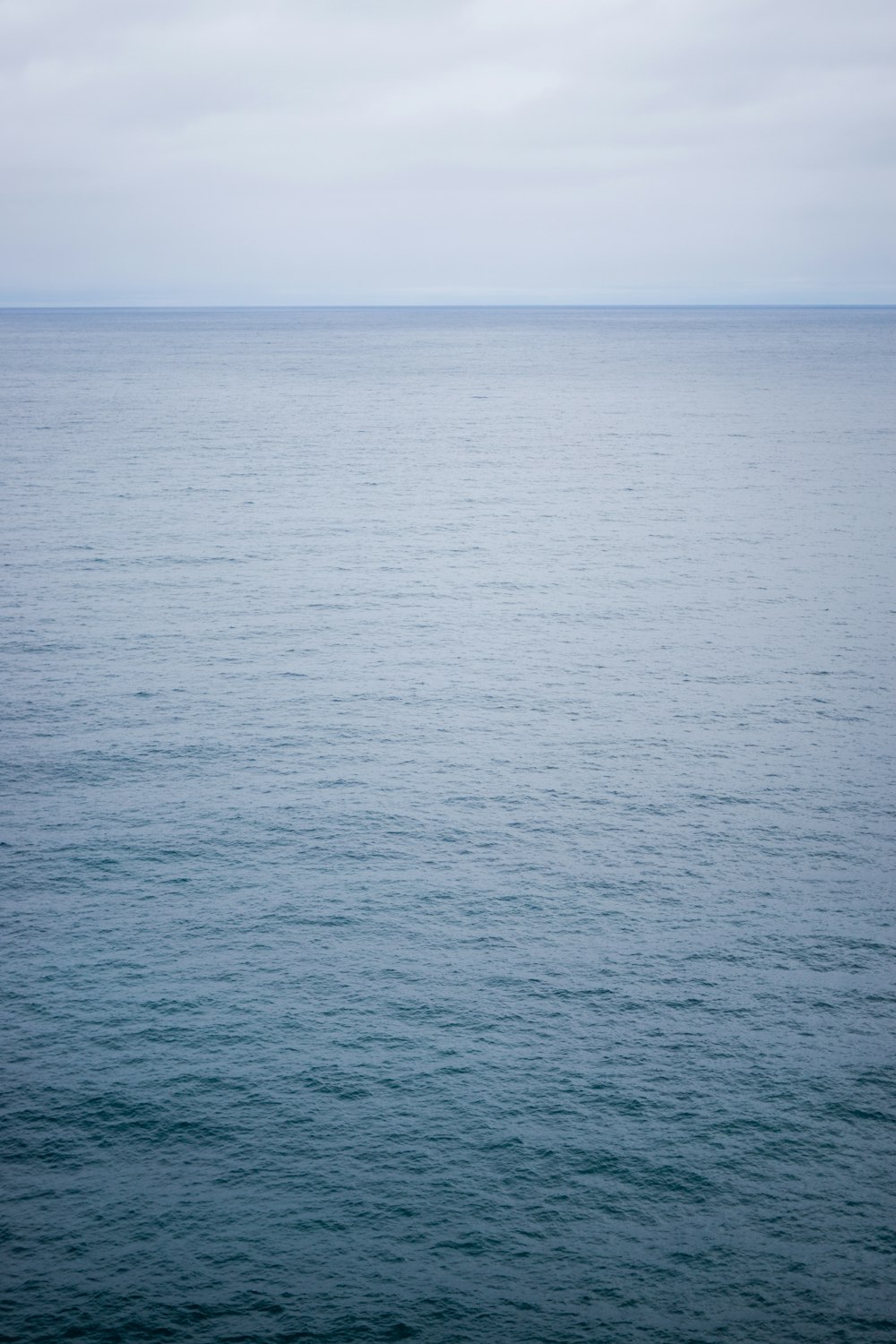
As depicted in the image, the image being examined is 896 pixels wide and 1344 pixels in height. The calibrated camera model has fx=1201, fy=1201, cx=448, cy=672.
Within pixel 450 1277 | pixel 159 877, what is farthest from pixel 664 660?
pixel 450 1277

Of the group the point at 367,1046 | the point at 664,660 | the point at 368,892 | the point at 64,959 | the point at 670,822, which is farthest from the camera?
the point at 664,660

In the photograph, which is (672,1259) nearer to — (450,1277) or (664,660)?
(450,1277)

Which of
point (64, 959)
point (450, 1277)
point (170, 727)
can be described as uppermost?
point (170, 727)

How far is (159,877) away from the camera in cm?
5562

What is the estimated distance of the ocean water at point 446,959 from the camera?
36.2 m

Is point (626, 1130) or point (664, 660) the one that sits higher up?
point (664, 660)

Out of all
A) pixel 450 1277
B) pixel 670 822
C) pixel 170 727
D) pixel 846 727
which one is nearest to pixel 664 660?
pixel 846 727

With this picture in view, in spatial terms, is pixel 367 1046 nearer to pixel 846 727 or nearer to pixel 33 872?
pixel 33 872

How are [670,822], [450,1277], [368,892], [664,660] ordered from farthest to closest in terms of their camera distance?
[664,660], [670,822], [368,892], [450,1277]

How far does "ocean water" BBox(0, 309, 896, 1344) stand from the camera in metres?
36.2

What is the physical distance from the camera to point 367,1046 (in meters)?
45.3

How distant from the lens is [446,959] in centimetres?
5038

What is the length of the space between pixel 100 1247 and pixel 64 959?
15.1 metres

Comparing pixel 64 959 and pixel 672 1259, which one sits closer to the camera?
pixel 672 1259
